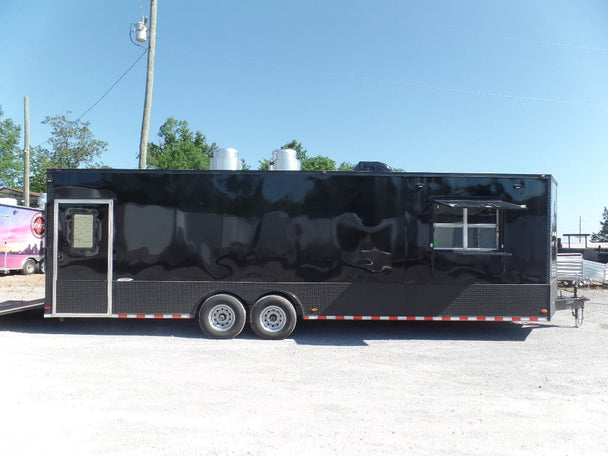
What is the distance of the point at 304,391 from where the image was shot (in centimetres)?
457

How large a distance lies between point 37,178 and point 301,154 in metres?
32.3

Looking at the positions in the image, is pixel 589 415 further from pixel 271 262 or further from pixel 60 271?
pixel 60 271

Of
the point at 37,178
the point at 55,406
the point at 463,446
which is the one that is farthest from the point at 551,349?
the point at 37,178

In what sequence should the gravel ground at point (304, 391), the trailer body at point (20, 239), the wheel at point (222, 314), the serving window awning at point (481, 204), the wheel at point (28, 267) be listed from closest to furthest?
the gravel ground at point (304, 391) → the serving window awning at point (481, 204) → the wheel at point (222, 314) → the trailer body at point (20, 239) → the wheel at point (28, 267)

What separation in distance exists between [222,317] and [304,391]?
2571 mm

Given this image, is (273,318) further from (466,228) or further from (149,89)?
(149,89)

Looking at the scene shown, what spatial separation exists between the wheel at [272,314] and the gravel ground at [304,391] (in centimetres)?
18

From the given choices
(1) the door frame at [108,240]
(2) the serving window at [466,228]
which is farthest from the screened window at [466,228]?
(1) the door frame at [108,240]

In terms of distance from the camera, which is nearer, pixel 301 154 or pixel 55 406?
pixel 55 406

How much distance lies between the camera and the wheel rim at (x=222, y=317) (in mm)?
6707

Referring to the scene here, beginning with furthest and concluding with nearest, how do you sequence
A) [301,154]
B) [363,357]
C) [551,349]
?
1. [301,154]
2. [551,349]
3. [363,357]

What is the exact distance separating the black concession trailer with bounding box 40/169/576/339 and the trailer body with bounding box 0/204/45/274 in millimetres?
9171

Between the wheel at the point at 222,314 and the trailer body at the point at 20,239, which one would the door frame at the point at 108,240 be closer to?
the wheel at the point at 222,314

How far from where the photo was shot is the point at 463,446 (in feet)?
11.0
